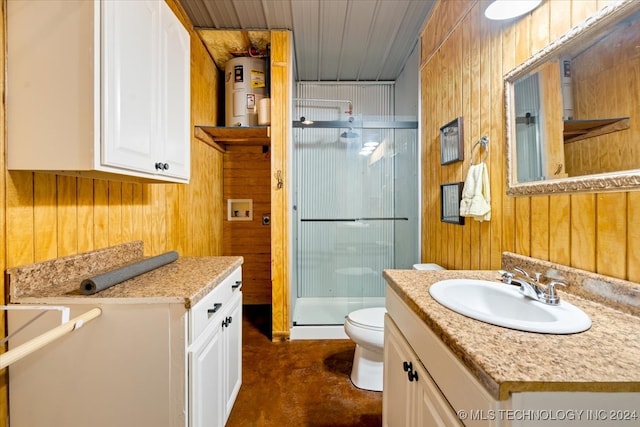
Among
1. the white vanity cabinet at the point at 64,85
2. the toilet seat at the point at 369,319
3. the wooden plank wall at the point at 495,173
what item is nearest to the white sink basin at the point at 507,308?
the wooden plank wall at the point at 495,173

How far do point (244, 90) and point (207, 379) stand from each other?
222 centimetres

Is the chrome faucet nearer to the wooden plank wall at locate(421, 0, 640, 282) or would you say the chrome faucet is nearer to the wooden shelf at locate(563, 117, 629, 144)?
the wooden plank wall at locate(421, 0, 640, 282)

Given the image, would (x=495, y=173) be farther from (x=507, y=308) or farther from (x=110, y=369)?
(x=110, y=369)

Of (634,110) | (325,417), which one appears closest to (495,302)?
(634,110)

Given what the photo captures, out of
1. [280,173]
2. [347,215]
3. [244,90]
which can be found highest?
[244,90]

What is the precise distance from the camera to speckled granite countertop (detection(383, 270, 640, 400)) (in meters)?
0.51

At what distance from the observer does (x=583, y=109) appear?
97 centimetres

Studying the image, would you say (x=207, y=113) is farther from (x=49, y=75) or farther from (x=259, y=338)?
(x=259, y=338)

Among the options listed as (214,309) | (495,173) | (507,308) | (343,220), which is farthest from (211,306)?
(343,220)

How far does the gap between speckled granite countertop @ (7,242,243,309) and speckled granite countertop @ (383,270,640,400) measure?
0.86 metres

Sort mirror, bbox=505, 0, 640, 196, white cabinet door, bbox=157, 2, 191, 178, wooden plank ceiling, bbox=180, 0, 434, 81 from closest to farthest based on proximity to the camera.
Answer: mirror, bbox=505, 0, 640, 196 → white cabinet door, bbox=157, 2, 191, 178 → wooden plank ceiling, bbox=180, 0, 434, 81

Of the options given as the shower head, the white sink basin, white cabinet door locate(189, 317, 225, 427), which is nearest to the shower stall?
the shower head

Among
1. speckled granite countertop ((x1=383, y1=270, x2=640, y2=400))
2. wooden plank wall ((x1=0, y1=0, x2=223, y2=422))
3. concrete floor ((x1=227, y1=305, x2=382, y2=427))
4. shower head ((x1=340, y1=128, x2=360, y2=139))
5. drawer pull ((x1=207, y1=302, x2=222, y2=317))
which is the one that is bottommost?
concrete floor ((x1=227, y1=305, x2=382, y2=427))

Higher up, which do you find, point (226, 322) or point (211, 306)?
point (211, 306)
